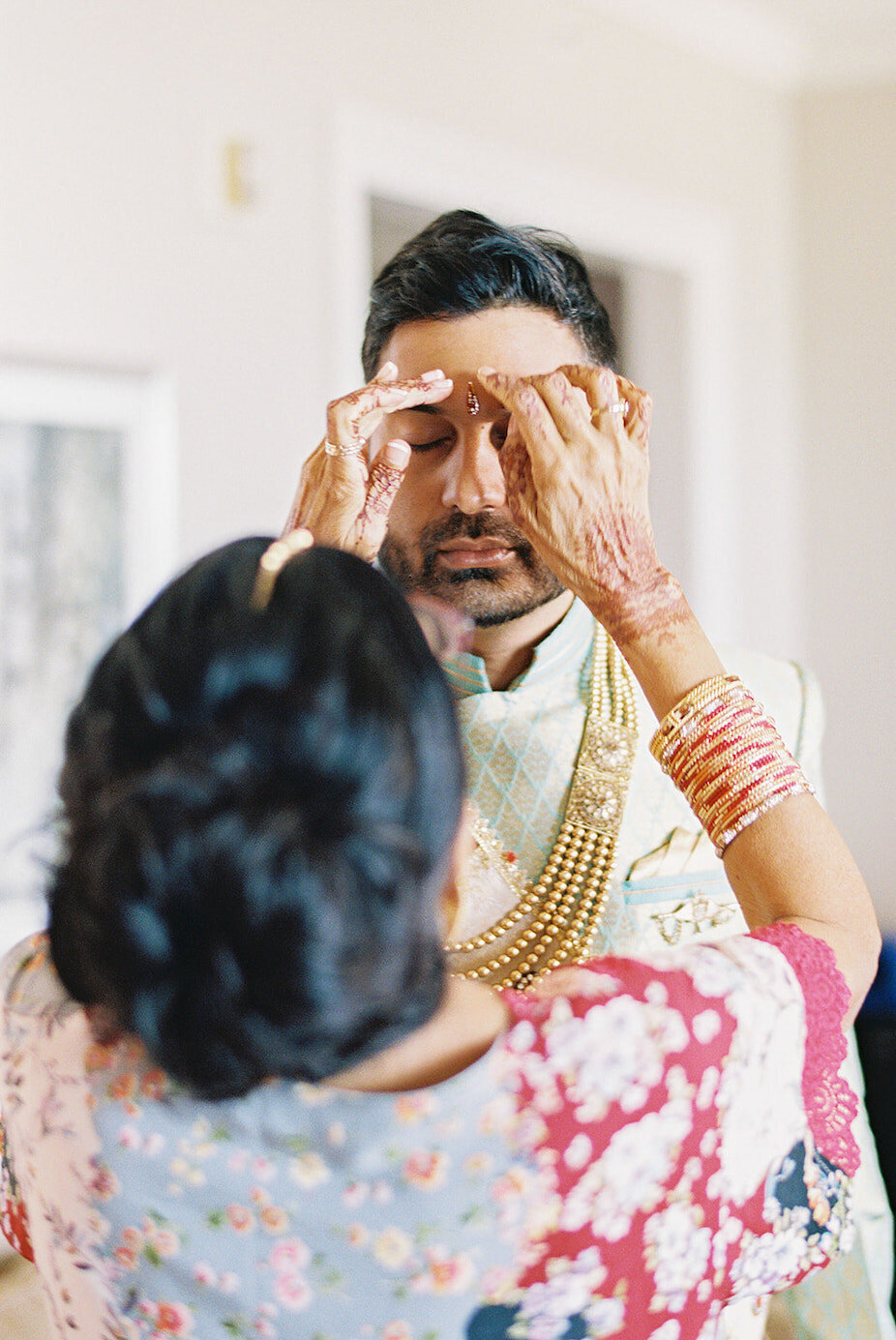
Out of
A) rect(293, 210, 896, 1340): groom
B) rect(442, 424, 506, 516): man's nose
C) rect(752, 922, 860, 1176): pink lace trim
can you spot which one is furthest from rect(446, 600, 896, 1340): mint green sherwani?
rect(752, 922, 860, 1176): pink lace trim

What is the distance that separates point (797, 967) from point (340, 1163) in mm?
275

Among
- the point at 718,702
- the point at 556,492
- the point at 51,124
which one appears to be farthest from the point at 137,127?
the point at 718,702

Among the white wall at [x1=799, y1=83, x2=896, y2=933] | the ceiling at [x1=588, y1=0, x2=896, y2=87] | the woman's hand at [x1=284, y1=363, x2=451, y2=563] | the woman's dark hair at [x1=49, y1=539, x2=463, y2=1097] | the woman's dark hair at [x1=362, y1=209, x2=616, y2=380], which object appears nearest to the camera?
the woman's dark hair at [x1=49, y1=539, x2=463, y2=1097]

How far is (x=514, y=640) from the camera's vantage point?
113cm

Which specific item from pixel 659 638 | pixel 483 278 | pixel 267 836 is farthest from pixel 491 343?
pixel 267 836

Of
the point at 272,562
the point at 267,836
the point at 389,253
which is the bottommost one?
the point at 267,836

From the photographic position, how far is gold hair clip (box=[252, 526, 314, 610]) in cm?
61

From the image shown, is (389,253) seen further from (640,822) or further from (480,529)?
(640,822)

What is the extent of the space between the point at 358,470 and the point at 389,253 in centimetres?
246

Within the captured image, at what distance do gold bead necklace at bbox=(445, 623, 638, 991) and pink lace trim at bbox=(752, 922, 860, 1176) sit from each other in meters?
0.29

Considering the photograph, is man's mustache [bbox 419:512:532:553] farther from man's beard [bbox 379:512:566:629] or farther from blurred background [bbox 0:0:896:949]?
blurred background [bbox 0:0:896:949]

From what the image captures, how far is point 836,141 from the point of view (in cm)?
337

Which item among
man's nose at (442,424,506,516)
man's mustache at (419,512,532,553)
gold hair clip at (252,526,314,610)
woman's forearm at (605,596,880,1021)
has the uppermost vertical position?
man's nose at (442,424,506,516)

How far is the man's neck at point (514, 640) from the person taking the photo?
112cm
